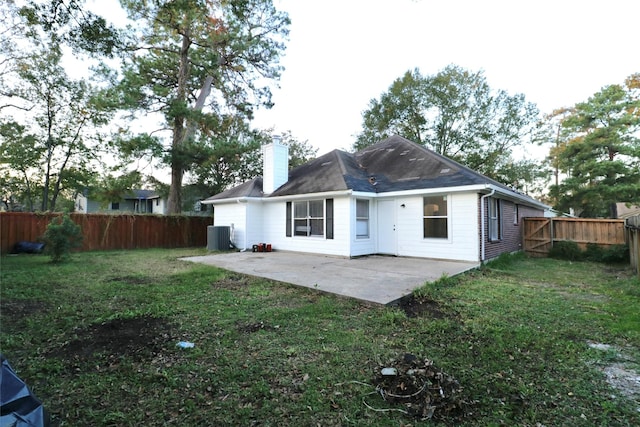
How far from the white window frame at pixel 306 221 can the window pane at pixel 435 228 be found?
342 centimetres

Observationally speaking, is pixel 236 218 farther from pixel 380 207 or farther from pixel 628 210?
pixel 628 210

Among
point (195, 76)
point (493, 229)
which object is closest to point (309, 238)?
point (493, 229)

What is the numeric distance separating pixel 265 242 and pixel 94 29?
9.23m

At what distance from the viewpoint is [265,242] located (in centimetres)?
1285

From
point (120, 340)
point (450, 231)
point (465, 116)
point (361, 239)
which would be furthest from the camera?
point (465, 116)

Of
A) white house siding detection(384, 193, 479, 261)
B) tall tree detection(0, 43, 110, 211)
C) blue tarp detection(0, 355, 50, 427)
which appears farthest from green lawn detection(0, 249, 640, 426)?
tall tree detection(0, 43, 110, 211)

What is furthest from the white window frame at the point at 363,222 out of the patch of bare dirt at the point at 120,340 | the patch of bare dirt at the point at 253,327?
the patch of bare dirt at the point at 120,340

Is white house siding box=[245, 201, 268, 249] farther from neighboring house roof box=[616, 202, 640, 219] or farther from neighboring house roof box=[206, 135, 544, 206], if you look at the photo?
neighboring house roof box=[616, 202, 640, 219]

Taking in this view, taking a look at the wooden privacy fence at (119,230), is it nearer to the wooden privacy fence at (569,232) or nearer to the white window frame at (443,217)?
the white window frame at (443,217)

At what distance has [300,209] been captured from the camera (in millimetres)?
11547

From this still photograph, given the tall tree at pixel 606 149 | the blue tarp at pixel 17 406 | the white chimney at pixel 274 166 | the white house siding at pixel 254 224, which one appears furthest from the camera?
the tall tree at pixel 606 149

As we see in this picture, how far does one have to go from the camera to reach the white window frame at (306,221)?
35.3 ft

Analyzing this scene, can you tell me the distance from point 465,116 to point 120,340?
24.5 meters

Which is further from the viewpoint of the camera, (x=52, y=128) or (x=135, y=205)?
(x=135, y=205)
